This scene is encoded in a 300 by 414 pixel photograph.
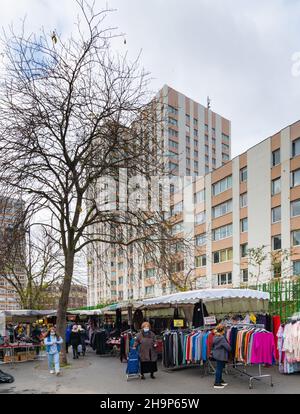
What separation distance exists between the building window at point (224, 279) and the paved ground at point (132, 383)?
33874 millimetres

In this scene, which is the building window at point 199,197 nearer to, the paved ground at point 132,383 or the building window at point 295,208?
the building window at point 295,208

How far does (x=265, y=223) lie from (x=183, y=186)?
2052 cm

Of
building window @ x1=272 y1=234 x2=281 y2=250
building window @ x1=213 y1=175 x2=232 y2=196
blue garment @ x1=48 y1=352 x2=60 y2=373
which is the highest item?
building window @ x1=213 y1=175 x2=232 y2=196

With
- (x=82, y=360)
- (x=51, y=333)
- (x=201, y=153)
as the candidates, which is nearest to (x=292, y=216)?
(x=82, y=360)

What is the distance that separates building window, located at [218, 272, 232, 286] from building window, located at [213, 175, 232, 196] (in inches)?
378

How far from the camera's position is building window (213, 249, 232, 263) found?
156 ft

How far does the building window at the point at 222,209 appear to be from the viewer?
159 feet

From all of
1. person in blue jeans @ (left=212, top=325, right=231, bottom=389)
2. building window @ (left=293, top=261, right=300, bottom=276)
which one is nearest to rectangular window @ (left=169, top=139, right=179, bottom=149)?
building window @ (left=293, top=261, right=300, bottom=276)

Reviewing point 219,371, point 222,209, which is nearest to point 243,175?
point 222,209

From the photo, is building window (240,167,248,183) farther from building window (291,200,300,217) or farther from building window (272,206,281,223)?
building window (291,200,300,217)

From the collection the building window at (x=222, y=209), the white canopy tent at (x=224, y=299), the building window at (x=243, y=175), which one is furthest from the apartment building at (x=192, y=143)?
the white canopy tent at (x=224, y=299)

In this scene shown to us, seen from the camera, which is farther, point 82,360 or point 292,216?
point 292,216

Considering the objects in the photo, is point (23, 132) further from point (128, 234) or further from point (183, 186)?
point (183, 186)

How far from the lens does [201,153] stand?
3912 inches
